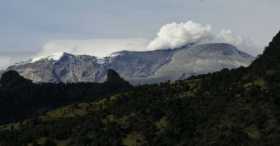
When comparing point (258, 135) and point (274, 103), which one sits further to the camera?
point (274, 103)

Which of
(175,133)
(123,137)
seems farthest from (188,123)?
(123,137)

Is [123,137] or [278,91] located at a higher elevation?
[278,91]

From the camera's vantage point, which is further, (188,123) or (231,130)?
(188,123)

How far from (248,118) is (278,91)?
69.0ft

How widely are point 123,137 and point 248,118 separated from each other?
3778cm

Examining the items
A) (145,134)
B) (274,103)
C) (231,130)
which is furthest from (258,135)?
(145,134)

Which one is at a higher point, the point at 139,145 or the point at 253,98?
the point at 253,98

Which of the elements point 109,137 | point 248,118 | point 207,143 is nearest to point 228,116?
point 248,118

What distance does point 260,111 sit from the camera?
184750 mm

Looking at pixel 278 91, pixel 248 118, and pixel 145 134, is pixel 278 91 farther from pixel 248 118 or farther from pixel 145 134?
pixel 145 134

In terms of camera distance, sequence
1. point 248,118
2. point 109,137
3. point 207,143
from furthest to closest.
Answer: point 109,137 → point 248,118 → point 207,143

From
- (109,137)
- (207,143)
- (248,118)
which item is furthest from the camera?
(109,137)

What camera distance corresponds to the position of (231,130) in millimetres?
175625

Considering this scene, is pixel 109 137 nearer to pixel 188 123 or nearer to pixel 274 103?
pixel 188 123
